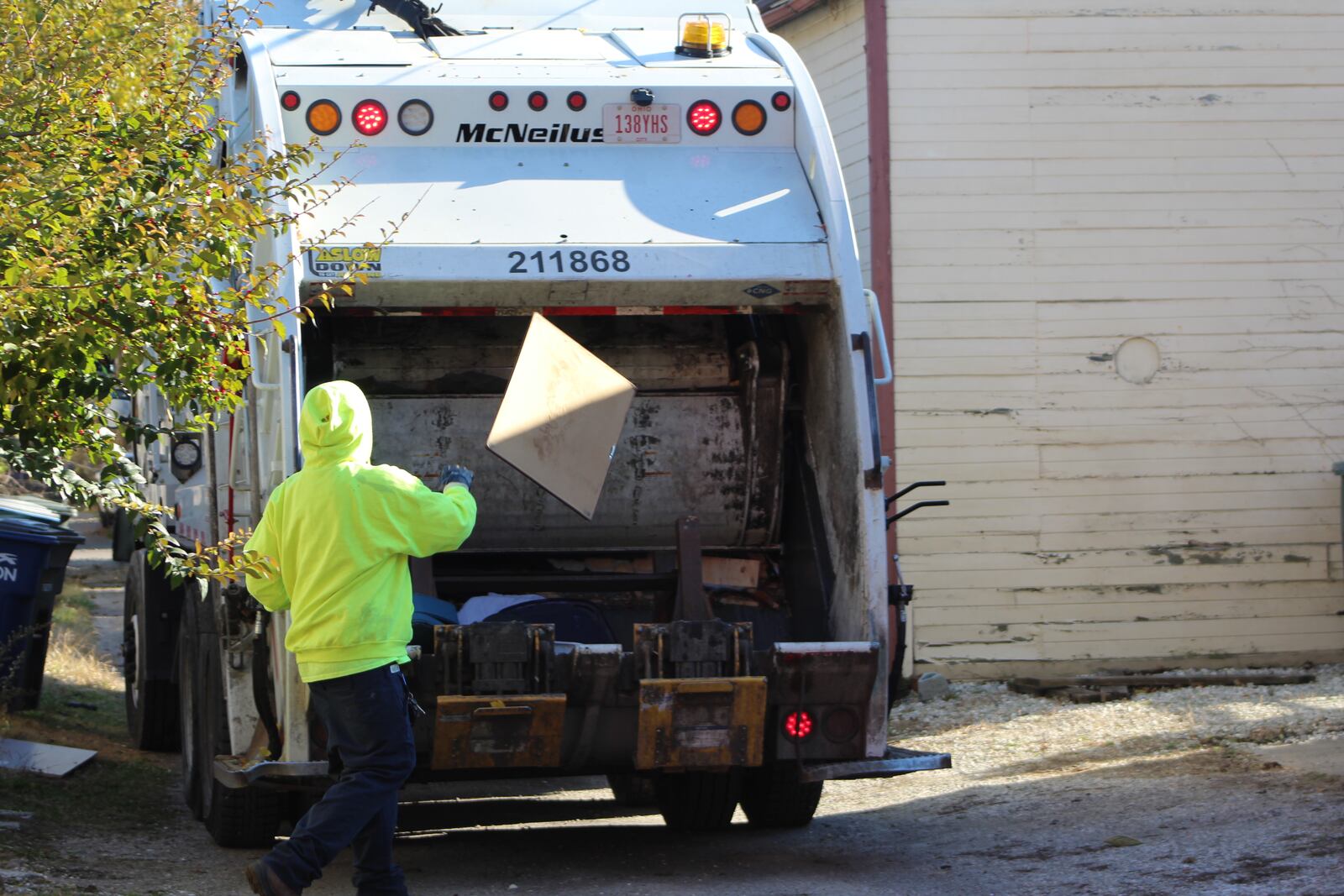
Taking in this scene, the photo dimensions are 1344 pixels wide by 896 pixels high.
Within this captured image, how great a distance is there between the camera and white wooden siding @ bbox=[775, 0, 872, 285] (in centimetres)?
963

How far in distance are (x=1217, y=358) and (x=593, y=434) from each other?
4916mm

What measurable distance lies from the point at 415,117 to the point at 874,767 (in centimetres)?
252

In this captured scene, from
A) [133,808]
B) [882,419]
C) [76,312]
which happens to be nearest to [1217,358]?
[882,419]

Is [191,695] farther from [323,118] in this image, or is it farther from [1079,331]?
[1079,331]

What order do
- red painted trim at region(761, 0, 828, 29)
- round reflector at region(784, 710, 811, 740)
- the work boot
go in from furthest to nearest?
1. red painted trim at region(761, 0, 828, 29)
2. round reflector at region(784, 710, 811, 740)
3. the work boot

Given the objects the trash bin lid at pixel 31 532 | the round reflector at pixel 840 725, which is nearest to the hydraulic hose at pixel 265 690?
the round reflector at pixel 840 725

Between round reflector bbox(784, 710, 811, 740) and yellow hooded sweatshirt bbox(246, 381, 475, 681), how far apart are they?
1229 mm

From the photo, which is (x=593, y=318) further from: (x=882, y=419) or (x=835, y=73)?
(x=835, y=73)

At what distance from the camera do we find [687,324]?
6.38 metres

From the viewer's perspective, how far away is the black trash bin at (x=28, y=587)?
341 inches

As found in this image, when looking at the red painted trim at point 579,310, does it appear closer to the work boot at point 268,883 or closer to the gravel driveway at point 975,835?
the gravel driveway at point 975,835

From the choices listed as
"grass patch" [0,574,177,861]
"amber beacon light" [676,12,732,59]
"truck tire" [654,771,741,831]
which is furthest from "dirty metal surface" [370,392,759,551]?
"grass patch" [0,574,177,861]

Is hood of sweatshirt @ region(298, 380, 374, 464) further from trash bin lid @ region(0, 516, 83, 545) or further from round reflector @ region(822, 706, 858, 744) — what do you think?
trash bin lid @ region(0, 516, 83, 545)

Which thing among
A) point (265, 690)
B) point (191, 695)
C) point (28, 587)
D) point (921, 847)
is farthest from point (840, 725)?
point (28, 587)
